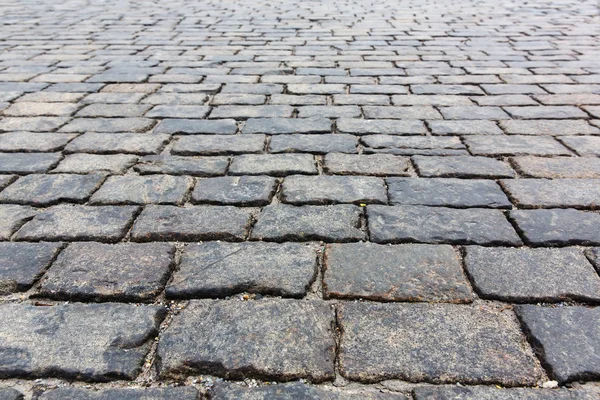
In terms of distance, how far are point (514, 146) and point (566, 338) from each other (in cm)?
162

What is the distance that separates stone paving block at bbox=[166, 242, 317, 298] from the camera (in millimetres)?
1741

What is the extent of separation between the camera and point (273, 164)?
2.69 meters

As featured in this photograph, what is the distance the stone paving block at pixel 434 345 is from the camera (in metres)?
1.41

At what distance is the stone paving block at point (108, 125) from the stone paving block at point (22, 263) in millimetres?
1329

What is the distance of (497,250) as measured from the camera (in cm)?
196

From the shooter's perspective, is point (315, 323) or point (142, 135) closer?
point (315, 323)

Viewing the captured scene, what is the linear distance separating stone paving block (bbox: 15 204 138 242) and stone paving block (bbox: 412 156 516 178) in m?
1.50

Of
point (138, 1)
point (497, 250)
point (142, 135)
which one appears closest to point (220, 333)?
point (497, 250)

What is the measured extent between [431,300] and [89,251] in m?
1.33

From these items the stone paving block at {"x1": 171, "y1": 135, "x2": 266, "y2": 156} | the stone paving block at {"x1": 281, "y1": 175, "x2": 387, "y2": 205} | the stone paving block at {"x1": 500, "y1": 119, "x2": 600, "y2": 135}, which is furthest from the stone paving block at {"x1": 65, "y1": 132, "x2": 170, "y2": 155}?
the stone paving block at {"x1": 500, "y1": 119, "x2": 600, "y2": 135}

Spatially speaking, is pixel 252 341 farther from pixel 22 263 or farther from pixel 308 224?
pixel 22 263

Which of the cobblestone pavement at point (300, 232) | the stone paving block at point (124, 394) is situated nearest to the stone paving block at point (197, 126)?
the cobblestone pavement at point (300, 232)

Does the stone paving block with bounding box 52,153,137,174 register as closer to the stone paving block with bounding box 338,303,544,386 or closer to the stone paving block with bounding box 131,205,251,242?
the stone paving block with bounding box 131,205,251,242

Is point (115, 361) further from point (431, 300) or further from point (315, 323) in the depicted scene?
point (431, 300)
